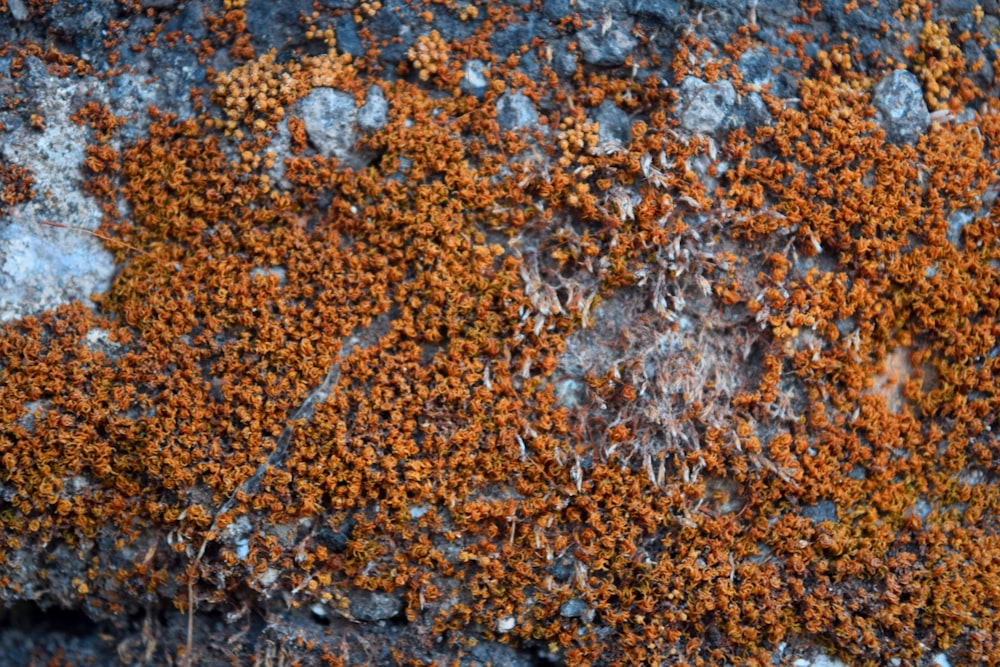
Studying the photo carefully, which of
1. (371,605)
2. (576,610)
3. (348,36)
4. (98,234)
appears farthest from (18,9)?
(576,610)

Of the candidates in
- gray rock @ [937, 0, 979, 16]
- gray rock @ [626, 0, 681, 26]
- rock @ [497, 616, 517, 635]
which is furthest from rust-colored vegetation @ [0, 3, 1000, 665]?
gray rock @ [937, 0, 979, 16]

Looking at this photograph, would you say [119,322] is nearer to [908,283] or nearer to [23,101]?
[23,101]

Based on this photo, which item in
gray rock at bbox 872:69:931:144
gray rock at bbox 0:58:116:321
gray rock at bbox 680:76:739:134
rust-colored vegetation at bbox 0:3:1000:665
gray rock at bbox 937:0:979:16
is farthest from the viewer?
gray rock at bbox 937:0:979:16

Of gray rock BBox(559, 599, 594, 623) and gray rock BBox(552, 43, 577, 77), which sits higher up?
gray rock BBox(552, 43, 577, 77)

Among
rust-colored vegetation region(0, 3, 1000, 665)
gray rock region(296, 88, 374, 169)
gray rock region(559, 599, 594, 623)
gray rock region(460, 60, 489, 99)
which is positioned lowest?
gray rock region(559, 599, 594, 623)

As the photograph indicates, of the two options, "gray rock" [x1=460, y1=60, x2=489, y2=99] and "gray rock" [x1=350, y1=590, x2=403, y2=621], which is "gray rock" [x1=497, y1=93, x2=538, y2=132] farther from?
"gray rock" [x1=350, y1=590, x2=403, y2=621]

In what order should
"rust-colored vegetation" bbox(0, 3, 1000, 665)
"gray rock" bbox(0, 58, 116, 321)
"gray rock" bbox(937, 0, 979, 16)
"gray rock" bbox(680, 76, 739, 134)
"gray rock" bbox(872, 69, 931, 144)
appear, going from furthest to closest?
"gray rock" bbox(937, 0, 979, 16) → "gray rock" bbox(872, 69, 931, 144) → "gray rock" bbox(680, 76, 739, 134) → "gray rock" bbox(0, 58, 116, 321) → "rust-colored vegetation" bbox(0, 3, 1000, 665)

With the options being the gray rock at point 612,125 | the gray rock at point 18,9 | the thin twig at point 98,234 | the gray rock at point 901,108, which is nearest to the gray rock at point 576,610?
the gray rock at point 612,125

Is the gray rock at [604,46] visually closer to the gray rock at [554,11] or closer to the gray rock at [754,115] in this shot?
the gray rock at [554,11]

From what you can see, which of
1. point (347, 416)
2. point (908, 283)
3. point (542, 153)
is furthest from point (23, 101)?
point (908, 283)
